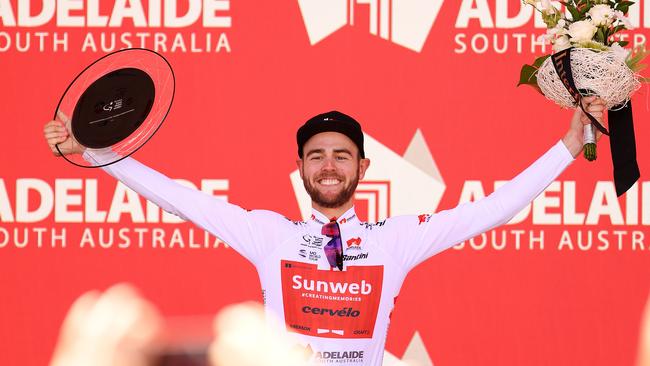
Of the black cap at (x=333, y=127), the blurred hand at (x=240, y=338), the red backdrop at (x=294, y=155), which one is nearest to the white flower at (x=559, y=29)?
the black cap at (x=333, y=127)

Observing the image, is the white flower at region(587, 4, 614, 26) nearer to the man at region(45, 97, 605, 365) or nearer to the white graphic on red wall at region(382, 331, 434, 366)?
the man at region(45, 97, 605, 365)

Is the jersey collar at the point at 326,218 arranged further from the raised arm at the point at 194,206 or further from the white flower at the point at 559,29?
the white flower at the point at 559,29

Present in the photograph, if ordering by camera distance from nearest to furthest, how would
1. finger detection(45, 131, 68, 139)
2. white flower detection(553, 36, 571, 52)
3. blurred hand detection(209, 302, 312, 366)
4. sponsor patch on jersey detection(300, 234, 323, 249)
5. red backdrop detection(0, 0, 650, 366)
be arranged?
finger detection(45, 131, 68, 139), white flower detection(553, 36, 571, 52), sponsor patch on jersey detection(300, 234, 323, 249), blurred hand detection(209, 302, 312, 366), red backdrop detection(0, 0, 650, 366)

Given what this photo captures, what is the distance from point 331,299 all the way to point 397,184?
1.12 m

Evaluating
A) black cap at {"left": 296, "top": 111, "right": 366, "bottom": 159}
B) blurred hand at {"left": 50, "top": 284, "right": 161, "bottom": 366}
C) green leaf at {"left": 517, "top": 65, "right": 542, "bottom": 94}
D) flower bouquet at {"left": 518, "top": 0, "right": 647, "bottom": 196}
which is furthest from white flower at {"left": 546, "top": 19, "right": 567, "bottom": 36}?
blurred hand at {"left": 50, "top": 284, "right": 161, "bottom": 366}

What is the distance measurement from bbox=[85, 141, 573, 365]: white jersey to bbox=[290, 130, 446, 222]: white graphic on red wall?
2.90 ft

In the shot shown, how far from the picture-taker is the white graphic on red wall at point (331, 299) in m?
2.80


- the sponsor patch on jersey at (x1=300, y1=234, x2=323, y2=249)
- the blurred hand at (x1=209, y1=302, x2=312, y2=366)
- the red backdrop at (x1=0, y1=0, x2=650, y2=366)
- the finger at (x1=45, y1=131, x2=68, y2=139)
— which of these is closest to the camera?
Answer: the finger at (x1=45, y1=131, x2=68, y2=139)

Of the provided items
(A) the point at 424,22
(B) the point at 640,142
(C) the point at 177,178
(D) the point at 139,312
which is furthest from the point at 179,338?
(B) the point at 640,142

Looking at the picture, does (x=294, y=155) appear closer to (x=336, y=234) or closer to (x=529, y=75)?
(x=336, y=234)

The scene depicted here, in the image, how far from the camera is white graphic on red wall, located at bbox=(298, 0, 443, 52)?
12.6 feet

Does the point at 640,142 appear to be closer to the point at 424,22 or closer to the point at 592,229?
the point at 592,229

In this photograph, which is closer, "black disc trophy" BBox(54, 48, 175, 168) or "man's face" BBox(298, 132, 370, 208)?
"black disc trophy" BBox(54, 48, 175, 168)

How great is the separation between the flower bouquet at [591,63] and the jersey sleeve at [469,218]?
0.41 feet
